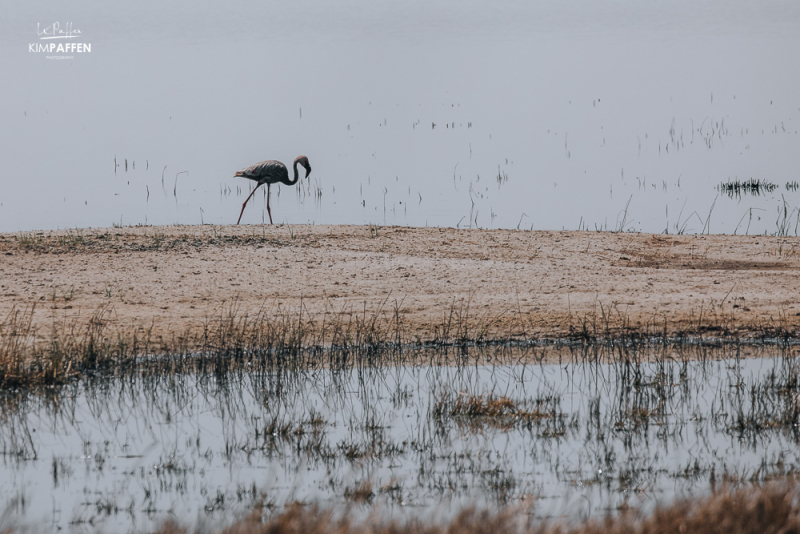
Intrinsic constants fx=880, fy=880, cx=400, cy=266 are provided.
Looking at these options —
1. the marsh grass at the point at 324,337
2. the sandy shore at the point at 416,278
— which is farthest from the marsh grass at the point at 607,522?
the sandy shore at the point at 416,278

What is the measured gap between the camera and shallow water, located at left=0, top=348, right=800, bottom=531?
223 inches

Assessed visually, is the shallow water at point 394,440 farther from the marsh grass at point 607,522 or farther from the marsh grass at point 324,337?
the marsh grass at point 607,522

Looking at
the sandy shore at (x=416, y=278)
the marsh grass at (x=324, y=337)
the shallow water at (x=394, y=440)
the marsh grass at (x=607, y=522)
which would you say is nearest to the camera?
the marsh grass at (x=607, y=522)

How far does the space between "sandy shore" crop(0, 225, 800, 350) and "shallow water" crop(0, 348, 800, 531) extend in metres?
1.57

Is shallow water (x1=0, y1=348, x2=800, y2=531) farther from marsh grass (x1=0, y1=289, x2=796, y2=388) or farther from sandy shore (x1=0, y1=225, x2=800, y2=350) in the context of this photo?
sandy shore (x1=0, y1=225, x2=800, y2=350)

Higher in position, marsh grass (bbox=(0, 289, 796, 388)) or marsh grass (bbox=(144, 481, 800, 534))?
marsh grass (bbox=(0, 289, 796, 388))

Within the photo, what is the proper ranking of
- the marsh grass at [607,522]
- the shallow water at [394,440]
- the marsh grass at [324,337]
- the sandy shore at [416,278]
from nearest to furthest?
the marsh grass at [607,522] → the shallow water at [394,440] → the marsh grass at [324,337] → the sandy shore at [416,278]

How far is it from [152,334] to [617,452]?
216 inches

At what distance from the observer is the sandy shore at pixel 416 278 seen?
10.4 metres

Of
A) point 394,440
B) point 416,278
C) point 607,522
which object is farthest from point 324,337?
point 607,522

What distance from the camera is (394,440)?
675 centimetres

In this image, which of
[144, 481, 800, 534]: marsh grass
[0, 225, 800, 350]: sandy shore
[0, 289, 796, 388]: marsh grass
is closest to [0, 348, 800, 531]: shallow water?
[0, 289, 796, 388]: marsh grass

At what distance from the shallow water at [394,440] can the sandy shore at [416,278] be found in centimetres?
157

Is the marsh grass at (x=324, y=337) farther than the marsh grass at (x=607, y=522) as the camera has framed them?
Yes
